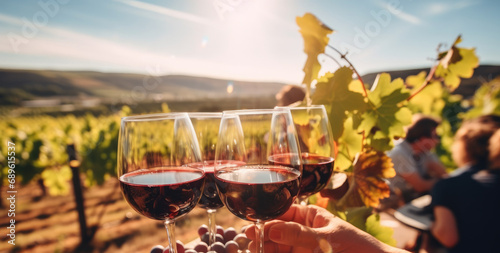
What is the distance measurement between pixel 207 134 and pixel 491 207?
3.00 metres

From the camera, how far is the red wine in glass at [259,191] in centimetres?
88

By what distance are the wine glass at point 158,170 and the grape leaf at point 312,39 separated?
0.52 m

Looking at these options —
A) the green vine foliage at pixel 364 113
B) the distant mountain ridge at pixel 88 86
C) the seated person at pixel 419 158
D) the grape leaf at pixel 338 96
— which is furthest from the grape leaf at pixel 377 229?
the distant mountain ridge at pixel 88 86

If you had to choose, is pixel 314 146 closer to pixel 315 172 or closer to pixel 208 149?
pixel 315 172

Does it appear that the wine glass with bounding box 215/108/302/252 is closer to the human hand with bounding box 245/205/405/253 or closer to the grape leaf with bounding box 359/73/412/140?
the human hand with bounding box 245/205/405/253

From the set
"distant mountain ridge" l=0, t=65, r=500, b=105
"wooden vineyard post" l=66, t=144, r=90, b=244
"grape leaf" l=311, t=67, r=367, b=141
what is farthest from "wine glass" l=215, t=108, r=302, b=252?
"distant mountain ridge" l=0, t=65, r=500, b=105

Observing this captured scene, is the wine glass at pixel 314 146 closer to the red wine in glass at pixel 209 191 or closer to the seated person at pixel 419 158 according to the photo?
the red wine in glass at pixel 209 191

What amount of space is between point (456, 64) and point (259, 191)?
3.12 ft

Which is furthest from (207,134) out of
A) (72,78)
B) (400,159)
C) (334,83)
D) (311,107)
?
(72,78)

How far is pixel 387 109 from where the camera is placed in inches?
43.1

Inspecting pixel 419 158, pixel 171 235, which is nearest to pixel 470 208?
pixel 419 158

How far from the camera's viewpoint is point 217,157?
0.99 meters

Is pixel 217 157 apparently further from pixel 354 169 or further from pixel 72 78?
pixel 72 78

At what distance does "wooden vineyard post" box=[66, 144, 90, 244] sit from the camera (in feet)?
14.2
